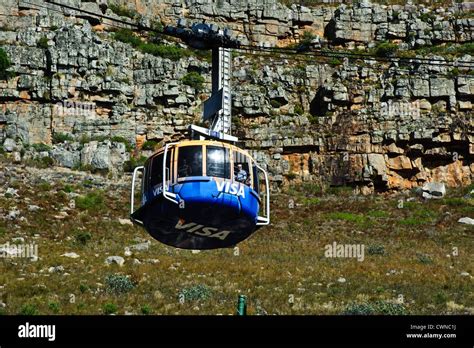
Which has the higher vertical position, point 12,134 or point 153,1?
point 153,1

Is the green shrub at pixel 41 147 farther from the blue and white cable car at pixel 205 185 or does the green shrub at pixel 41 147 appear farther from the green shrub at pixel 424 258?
the blue and white cable car at pixel 205 185

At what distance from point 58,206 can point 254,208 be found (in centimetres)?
2601

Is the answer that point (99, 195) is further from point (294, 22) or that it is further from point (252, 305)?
point (294, 22)

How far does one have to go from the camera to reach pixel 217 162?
20406mm

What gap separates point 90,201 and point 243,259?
12860 millimetres

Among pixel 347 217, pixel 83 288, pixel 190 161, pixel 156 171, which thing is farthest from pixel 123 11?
pixel 190 161

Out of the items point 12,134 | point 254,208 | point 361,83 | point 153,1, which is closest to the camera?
point 254,208

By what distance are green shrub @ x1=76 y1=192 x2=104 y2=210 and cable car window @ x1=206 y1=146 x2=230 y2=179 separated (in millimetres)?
25993

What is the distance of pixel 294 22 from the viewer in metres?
72.8

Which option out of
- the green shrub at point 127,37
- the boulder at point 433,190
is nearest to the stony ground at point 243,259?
the boulder at point 433,190

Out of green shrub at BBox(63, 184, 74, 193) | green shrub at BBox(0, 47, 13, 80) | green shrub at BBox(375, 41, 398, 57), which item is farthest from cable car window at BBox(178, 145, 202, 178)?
green shrub at BBox(375, 41, 398, 57)

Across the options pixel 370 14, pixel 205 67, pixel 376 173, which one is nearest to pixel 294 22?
pixel 370 14

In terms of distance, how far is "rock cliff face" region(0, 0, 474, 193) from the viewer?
5781 centimetres

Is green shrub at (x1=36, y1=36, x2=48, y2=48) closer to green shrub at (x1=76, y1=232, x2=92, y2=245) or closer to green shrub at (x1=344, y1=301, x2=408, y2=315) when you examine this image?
green shrub at (x1=76, y1=232, x2=92, y2=245)
